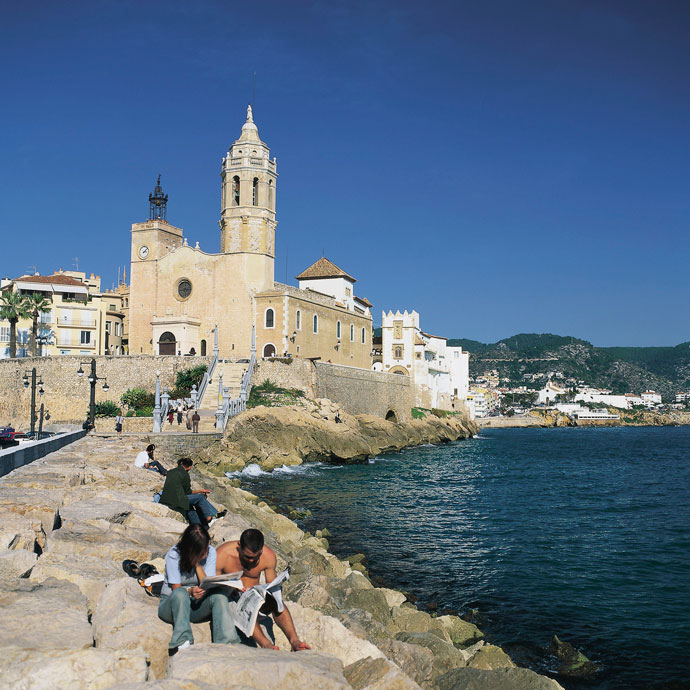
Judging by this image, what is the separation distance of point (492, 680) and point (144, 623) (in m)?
3.94

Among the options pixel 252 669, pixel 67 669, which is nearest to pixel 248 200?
pixel 252 669

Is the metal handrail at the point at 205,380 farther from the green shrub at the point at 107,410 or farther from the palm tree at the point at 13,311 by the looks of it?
the palm tree at the point at 13,311

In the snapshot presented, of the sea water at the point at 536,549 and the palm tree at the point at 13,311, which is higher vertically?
the palm tree at the point at 13,311

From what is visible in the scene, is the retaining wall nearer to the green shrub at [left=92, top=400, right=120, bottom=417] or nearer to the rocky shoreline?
the rocky shoreline

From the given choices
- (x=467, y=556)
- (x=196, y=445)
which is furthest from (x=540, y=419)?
(x=467, y=556)

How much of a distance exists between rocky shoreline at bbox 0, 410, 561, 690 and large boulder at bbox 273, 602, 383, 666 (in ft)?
0.04

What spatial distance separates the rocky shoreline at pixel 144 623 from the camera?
515 centimetres

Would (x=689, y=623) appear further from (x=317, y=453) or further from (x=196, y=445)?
(x=317, y=453)

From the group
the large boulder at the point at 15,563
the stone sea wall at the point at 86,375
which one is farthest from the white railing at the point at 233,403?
the large boulder at the point at 15,563

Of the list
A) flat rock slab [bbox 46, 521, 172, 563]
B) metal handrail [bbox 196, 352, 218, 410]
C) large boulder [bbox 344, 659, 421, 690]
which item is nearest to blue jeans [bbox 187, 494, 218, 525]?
flat rock slab [bbox 46, 521, 172, 563]

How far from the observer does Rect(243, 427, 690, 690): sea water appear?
1117 centimetres

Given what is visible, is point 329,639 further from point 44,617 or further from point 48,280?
point 48,280

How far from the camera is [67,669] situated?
4.84 metres

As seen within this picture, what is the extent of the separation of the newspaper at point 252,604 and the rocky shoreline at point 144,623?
0.34 metres
